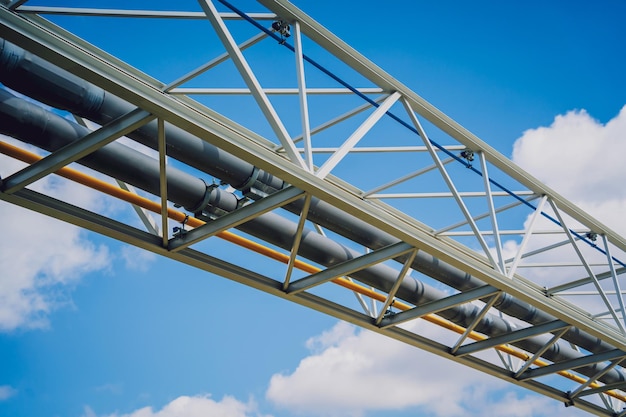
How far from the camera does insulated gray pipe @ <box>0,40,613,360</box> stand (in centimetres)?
716

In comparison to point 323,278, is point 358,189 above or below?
above

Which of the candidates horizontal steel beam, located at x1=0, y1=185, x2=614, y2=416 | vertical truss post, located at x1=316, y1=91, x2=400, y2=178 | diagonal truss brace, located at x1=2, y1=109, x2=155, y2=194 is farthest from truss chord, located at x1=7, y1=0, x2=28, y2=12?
vertical truss post, located at x1=316, y1=91, x2=400, y2=178

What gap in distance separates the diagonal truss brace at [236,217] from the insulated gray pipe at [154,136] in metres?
0.72

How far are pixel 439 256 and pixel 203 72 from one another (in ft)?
14.9

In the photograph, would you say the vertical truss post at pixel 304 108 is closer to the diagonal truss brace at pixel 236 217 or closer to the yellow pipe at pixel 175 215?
the diagonal truss brace at pixel 236 217

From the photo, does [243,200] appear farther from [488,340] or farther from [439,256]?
[488,340]

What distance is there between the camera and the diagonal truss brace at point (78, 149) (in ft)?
22.9

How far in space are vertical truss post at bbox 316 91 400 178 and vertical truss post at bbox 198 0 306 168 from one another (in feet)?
2.48

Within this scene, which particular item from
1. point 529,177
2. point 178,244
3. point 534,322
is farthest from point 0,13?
point 534,322

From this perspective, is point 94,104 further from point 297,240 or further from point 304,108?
point 297,240

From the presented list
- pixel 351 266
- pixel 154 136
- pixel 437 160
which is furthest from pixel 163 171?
pixel 437 160

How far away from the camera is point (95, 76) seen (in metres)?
6.38

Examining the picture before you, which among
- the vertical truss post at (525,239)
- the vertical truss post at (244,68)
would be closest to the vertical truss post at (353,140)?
the vertical truss post at (244,68)

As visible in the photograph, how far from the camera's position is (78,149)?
23.7ft
